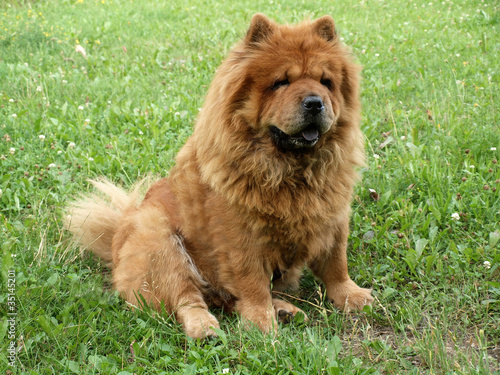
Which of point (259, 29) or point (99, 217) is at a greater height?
point (259, 29)

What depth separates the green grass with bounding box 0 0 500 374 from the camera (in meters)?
2.59

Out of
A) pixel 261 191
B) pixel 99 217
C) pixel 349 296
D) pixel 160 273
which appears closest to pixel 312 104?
pixel 261 191

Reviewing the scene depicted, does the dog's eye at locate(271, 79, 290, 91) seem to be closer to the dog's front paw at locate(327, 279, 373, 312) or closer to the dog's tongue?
the dog's tongue

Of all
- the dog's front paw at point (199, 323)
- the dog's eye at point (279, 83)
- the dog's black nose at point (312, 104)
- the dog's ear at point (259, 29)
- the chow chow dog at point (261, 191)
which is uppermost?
the dog's ear at point (259, 29)

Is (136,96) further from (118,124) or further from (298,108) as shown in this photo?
(298,108)

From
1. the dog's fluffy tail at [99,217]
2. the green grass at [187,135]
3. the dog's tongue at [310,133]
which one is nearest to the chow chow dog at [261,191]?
the dog's tongue at [310,133]

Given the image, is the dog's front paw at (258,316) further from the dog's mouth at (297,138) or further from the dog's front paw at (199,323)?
the dog's mouth at (297,138)

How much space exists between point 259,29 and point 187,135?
7.31ft

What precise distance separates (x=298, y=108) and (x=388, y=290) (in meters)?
1.22

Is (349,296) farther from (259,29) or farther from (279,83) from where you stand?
(259,29)

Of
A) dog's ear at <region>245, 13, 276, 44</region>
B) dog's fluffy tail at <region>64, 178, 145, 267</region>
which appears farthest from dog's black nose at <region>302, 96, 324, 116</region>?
dog's fluffy tail at <region>64, 178, 145, 267</region>

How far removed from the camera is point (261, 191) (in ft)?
9.41

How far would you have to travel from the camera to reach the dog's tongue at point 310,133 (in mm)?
2809

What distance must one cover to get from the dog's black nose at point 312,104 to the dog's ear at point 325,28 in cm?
50
